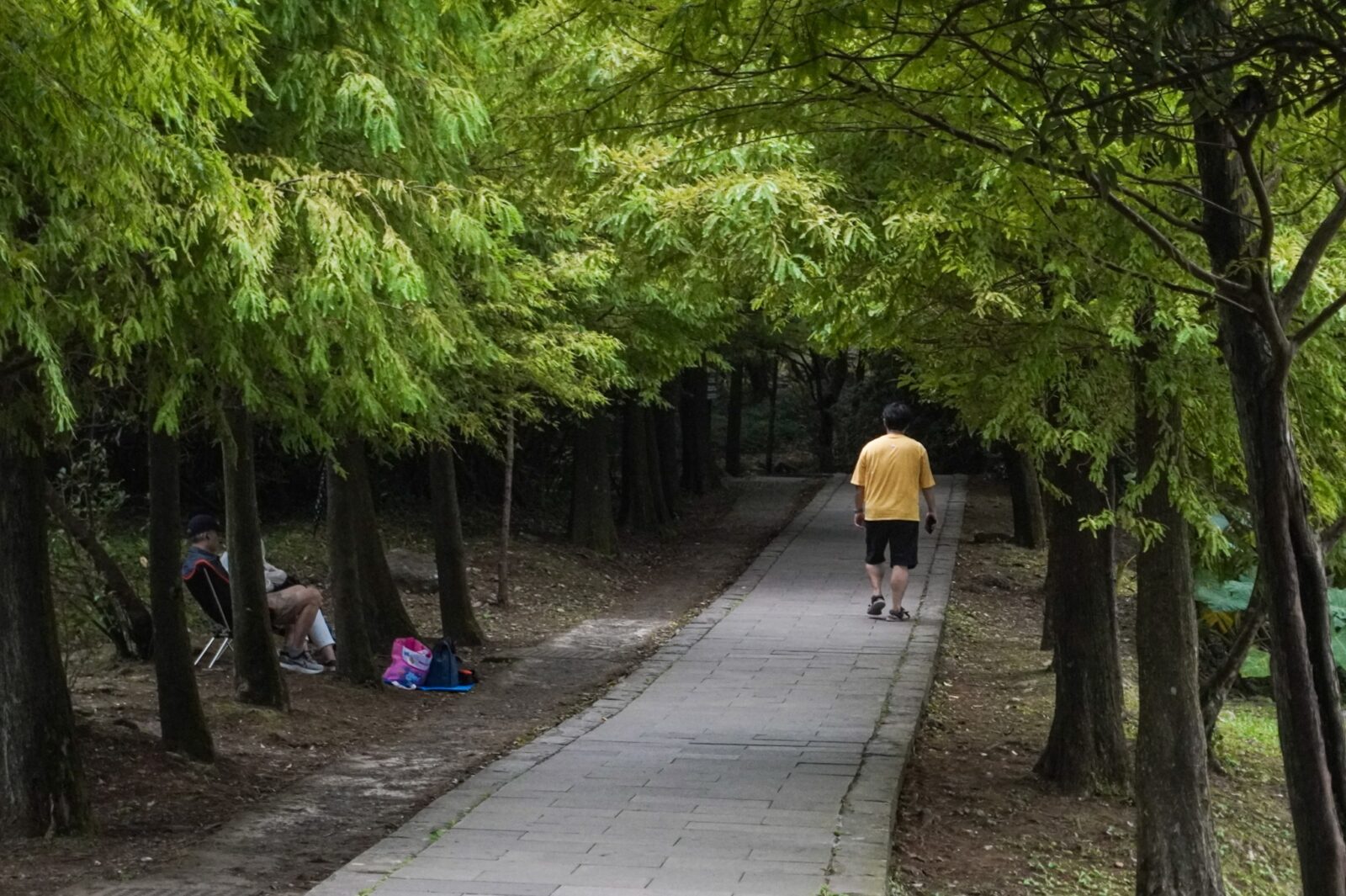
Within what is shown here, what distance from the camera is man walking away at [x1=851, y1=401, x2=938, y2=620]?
13219mm

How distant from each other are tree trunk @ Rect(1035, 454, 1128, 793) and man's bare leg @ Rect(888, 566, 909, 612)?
4.66m

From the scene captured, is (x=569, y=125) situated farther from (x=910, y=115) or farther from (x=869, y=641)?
(x=869, y=641)

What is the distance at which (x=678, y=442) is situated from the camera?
34.7 m

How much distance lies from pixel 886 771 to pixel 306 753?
3.72m

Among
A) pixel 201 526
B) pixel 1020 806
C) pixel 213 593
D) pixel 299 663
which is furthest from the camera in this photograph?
pixel 299 663

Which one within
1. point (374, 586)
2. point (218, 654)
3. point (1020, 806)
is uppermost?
point (374, 586)

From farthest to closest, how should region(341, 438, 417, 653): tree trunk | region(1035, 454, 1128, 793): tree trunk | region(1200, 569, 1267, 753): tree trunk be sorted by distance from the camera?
region(341, 438, 417, 653): tree trunk → region(1035, 454, 1128, 793): tree trunk → region(1200, 569, 1267, 753): tree trunk

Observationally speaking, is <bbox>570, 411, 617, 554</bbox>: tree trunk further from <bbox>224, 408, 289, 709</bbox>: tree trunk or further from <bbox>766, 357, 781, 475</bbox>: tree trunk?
<bbox>766, 357, 781, 475</bbox>: tree trunk

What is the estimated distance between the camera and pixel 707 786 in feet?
26.2

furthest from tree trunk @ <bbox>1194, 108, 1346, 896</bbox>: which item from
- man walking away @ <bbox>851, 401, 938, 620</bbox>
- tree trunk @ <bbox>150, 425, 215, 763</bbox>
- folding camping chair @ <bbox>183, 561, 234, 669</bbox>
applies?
man walking away @ <bbox>851, 401, 938, 620</bbox>

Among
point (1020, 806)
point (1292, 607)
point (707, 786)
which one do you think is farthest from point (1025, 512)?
point (1292, 607)

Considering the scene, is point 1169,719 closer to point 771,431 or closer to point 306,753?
point 306,753

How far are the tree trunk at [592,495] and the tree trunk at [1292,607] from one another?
16.0 m

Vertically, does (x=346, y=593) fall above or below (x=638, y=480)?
below
